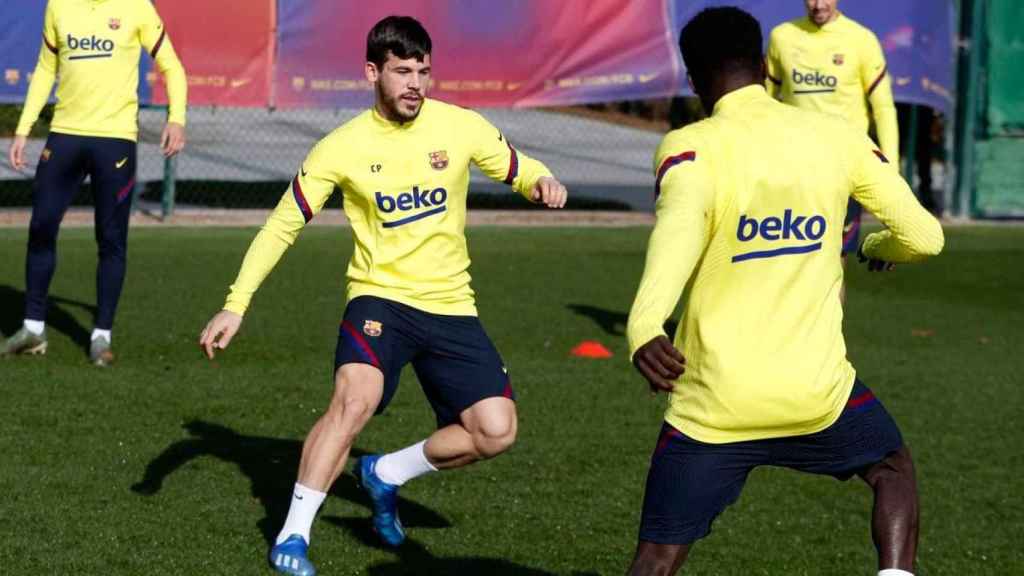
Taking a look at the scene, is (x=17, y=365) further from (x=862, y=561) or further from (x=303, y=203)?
(x=862, y=561)

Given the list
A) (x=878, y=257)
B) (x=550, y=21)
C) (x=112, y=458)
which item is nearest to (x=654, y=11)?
(x=550, y=21)

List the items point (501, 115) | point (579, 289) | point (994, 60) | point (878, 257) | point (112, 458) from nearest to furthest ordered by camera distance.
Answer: point (878, 257)
point (112, 458)
point (579, 289)
point (994, 60)
point (501, 115)

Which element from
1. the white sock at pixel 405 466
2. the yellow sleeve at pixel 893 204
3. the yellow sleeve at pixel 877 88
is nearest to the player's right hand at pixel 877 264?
the yellow sleeve at pixel 893 204

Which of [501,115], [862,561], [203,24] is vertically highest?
[203,24]

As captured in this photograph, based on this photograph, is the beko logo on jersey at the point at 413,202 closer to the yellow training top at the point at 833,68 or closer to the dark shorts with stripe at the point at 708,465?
the dark shorts with stripe at the point at 708,465

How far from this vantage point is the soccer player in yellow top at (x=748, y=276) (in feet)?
14.7

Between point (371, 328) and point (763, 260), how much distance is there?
214 cm

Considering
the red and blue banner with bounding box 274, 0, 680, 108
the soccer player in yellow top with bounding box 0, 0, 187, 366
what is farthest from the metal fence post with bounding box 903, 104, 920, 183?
the soccer player in yellow top with bounding box 0, 0, 187, 366

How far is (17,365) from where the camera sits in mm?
9875

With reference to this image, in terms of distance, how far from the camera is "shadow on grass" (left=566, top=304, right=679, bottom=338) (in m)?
12.0

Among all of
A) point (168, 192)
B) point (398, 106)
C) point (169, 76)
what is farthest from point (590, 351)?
point (168, 192)

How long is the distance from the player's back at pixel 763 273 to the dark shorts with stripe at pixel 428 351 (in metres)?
1.94

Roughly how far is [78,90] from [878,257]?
19.7ft

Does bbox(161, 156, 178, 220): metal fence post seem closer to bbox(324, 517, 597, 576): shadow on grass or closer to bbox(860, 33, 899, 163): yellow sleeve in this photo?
bbox(860, 33, 899, 163): yellow sleeve
